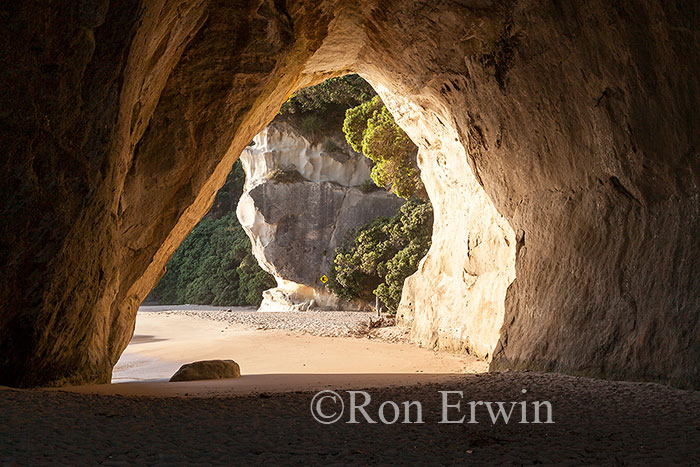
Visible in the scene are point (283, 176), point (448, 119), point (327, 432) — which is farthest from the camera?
point (283, 176)

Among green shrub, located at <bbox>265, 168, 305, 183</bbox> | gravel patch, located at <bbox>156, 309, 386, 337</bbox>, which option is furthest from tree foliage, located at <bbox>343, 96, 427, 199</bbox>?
green shrub, located at <bbox>265, 168, 305, 183</bbox>

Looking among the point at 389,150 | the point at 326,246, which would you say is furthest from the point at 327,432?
the point at 326,246

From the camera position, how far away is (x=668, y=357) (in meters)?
4.72

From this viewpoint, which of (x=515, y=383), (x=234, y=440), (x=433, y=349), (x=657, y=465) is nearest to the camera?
(x=657, y=465)

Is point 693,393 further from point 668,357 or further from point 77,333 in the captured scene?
point 77,333

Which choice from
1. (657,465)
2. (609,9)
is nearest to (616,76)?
(609,9)

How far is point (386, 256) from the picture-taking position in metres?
20.8

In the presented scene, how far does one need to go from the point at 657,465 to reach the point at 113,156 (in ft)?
15.2

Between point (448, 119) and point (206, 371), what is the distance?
5.46 metres

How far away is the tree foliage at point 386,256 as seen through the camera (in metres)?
18.5

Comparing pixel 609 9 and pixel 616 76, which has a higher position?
pixel 609 9

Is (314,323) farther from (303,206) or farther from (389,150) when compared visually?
(303,206)

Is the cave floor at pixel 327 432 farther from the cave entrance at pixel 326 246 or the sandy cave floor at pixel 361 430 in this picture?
the cave entrance at pixel 326 246

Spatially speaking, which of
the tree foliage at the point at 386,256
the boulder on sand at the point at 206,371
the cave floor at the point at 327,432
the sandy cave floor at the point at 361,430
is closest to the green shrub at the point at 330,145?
the tree foliage at the point at 386,256
